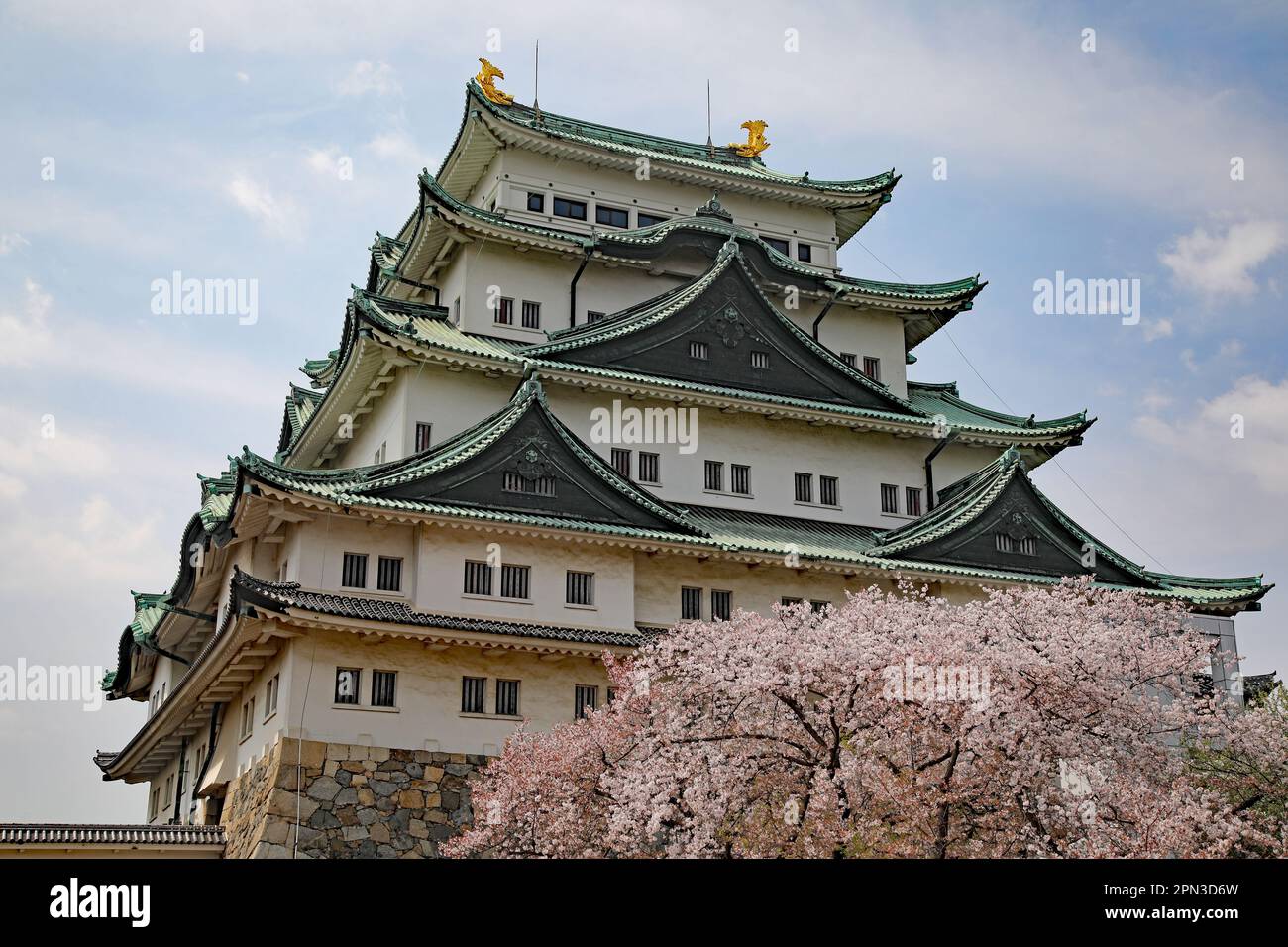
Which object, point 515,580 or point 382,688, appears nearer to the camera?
point 382,688

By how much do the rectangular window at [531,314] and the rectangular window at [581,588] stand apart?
35.9ft

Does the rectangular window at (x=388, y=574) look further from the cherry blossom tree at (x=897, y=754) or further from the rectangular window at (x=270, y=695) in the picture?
the cherry blossom tree at (x=897, y=754)

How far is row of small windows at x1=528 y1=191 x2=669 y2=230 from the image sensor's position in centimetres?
4588

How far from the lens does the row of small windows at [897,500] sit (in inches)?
1695

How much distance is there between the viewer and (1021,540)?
1570 inches

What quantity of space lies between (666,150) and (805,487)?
14947mm

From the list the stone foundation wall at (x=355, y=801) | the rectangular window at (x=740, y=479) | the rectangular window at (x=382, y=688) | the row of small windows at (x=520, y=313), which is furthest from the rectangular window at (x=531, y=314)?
the stone foundation wall at (x=355, y=801)

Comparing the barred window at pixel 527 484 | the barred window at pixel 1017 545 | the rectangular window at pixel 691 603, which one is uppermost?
the barred window at pixel 527 484

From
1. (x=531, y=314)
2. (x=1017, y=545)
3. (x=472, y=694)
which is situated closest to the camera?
(x=472, y=694)

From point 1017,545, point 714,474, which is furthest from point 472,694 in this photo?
point 1017,545

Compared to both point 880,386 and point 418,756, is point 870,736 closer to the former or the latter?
point 418,756

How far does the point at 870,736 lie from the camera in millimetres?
25094

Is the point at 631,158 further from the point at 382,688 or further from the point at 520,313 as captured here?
the point at 382,688
